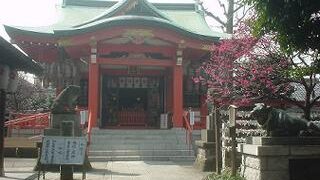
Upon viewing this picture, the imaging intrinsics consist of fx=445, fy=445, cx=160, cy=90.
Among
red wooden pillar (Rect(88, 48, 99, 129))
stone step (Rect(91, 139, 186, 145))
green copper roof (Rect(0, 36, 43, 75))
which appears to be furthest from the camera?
red wooden pillar (Rect(88, 48, 99, 129))

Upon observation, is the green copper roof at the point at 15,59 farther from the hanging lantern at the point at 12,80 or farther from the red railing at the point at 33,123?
the red railing at the point at 33,123

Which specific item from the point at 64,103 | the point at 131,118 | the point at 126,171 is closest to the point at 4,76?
the point at 64,103

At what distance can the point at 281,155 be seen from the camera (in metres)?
A: 8.27

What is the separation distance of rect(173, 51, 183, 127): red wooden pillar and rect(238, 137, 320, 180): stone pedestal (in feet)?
38.2

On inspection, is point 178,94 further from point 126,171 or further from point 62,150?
point 62,150

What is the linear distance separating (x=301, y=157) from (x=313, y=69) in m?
1.86

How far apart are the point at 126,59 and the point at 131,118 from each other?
4.14 metres

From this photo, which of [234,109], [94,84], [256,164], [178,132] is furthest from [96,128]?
[256,164]

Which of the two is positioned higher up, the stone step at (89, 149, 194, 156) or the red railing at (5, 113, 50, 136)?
the red railing at (5, 113, 50, 136)

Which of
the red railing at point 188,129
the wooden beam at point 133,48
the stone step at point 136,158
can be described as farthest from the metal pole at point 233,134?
the wooden beam at point 133,48

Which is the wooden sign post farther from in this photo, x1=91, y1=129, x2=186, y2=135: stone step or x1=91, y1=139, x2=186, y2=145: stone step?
x1=91, y1=129, x2=186, y2=135: stone step

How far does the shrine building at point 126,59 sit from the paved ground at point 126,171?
4293mm

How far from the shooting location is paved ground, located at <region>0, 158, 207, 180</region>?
38.7 ft

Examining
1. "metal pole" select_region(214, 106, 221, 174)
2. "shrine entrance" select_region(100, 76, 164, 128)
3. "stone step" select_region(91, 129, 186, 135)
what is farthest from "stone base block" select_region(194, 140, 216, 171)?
"shrine entrance" select_region(100, 76, 164, 128)
